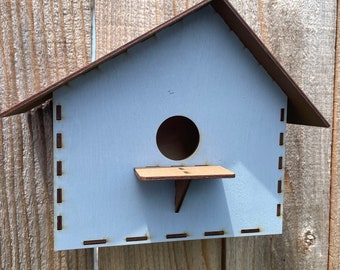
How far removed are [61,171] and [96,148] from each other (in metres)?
0.07

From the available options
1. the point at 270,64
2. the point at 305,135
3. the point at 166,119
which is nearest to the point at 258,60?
the point at 270,64

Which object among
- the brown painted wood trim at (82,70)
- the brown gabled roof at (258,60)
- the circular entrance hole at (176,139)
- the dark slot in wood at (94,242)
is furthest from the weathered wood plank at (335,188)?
the dark slot in wood at (94,242)

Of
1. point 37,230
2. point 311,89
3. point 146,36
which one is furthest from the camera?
point 311,89

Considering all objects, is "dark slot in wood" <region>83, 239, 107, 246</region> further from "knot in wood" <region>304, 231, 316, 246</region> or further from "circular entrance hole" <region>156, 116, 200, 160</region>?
"knot in wood" <region>304, 231, 316, 246</region>

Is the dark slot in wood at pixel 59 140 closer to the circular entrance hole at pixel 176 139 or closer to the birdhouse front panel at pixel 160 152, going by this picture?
the birdhouse front panel at pixel 160 152

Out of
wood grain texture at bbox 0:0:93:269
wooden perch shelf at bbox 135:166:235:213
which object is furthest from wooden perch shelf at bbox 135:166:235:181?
wood grain texture at bbox 0:0:93:269

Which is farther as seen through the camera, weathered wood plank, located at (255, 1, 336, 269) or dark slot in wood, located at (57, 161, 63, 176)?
weathered wood plank, located at (255, 1, 336, 269)

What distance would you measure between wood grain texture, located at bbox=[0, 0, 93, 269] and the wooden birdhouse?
125mm

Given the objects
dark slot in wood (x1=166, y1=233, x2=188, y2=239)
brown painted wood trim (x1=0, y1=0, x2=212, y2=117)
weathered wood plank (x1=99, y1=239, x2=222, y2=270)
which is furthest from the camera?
weathered wood plank (x1=99, y1=239, x2=222, y2=270)

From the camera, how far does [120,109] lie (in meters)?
0.68

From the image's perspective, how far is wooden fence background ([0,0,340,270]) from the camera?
0.81 m

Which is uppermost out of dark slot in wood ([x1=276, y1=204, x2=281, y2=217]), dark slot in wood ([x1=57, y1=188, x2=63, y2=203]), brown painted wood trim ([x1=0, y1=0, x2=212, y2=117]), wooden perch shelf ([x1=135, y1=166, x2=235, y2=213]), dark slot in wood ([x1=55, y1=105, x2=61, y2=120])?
brown painted wood trim ([x1=0, y1=0, x2=212, y2=117])

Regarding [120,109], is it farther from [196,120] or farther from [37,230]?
[37,230]

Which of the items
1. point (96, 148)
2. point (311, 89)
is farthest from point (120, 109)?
point (311, 89)
